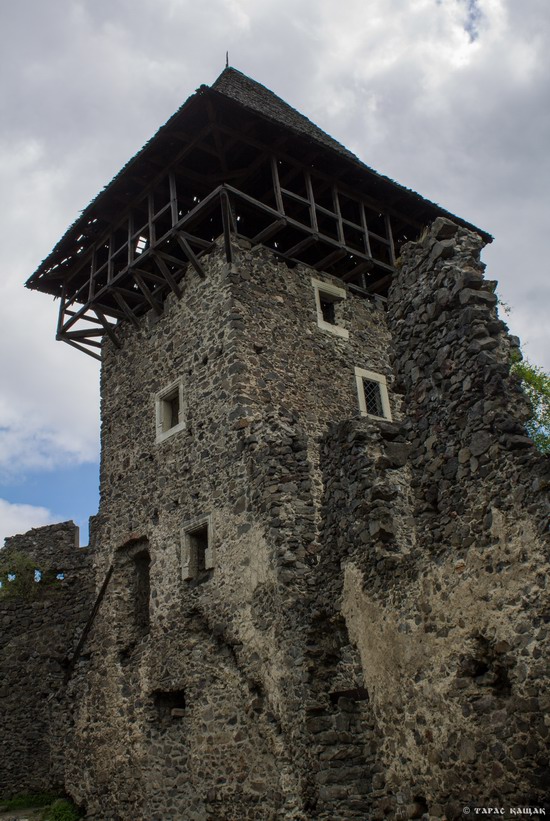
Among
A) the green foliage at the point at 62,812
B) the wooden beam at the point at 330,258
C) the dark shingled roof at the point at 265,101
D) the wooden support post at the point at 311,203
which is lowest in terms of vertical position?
the green foliage at the point at 62,812

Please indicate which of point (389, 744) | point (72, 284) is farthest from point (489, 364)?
point (72, 284)

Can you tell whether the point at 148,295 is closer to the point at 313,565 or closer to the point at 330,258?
the point at 330,258

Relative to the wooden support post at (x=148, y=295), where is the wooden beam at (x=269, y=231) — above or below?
above

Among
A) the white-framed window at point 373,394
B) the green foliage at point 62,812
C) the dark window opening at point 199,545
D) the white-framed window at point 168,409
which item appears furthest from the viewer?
the white-framed window at point 373,394

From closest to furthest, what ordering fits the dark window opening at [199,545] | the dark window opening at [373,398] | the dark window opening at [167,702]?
the dark window opening at [167,702] < the dark window opening at [199,545] < the dark window opening at [373,398]

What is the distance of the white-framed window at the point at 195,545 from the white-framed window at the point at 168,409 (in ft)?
6.18

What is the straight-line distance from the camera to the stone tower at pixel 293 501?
6.50 m

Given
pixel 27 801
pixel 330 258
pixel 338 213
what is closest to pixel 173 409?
pixel 330 258

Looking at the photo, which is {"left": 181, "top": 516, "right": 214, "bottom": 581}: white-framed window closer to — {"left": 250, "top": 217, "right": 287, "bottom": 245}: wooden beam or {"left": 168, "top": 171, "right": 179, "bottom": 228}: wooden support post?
{"left": 250, "top": 217, "right": 287, "bottom": 245}: wooden beam

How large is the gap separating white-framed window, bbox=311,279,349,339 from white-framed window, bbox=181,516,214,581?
13.8ft

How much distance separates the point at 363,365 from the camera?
46.4 feet

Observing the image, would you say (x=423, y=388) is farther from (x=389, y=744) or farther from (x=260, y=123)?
(x=260, y=123)

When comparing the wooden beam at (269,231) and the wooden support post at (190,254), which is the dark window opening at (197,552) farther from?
the wooden beam at (269,231)

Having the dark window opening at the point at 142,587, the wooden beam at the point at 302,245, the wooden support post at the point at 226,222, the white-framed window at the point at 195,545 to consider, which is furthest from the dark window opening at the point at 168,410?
the wooden beam at the point at 302,245
